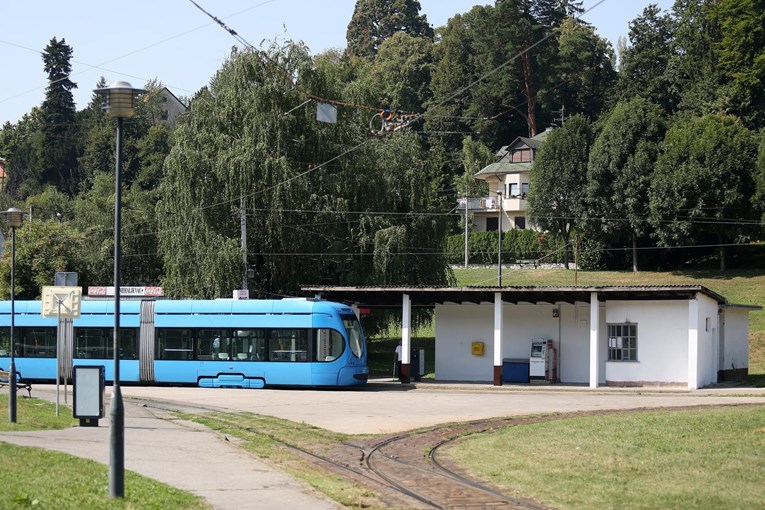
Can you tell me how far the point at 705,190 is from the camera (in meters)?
72.6

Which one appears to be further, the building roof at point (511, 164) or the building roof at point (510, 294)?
the building roof at point (511, 164)

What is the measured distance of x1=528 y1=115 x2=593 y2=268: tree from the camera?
80.8m

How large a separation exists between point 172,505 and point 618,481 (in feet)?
20.0

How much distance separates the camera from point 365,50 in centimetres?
15175

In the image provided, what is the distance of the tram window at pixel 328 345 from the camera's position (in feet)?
119

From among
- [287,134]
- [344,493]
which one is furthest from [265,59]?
[344,493]

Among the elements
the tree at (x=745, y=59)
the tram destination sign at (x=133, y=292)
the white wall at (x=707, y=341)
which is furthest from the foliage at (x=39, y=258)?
the tree at (x=745, y=59)

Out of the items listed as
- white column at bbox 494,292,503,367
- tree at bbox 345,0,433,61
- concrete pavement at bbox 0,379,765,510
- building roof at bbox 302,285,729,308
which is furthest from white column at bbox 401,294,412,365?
tree at bbox 345,0,433,61

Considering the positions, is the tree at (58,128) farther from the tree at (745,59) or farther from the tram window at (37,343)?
the tram window at (37,343)

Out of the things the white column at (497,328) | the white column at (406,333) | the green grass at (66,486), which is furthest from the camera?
the white column at (406,333)

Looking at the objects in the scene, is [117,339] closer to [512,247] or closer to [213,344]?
[213,344]

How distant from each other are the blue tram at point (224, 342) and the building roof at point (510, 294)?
115 inches

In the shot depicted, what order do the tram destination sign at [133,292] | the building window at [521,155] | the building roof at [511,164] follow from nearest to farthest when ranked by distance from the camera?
the tram destination sign at [133,292]
the building roof at [511,164]
the building window at [521,155]

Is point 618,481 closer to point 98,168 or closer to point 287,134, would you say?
point 287,134
